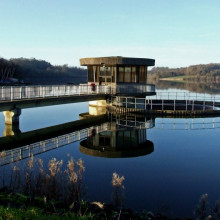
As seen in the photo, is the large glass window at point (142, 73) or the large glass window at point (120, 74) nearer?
the large glass window at point (120, 74)

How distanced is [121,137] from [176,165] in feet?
23.5

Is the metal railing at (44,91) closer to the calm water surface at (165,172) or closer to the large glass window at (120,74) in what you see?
the large glass window at (120,74)

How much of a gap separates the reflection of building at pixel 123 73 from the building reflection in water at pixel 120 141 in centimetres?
670

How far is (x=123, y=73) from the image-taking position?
34.3 metres

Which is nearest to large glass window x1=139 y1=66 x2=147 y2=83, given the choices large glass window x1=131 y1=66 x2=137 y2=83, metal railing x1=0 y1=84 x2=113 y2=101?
large glass window x1=131 y1=66 x2=137 y2=83

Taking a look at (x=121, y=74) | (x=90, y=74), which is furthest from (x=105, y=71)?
(x=90, y=74)

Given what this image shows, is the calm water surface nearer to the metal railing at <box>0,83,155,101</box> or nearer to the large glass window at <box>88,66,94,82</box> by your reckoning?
the metal railing at <box>0,83,155,101</box>

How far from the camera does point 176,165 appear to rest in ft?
48.2

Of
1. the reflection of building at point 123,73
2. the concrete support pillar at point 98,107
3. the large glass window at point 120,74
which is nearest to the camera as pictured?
the reflection of building at point 123,73

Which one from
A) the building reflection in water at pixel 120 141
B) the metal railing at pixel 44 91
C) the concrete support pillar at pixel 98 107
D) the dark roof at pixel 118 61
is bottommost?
the building reflection in water at pixel 120 141

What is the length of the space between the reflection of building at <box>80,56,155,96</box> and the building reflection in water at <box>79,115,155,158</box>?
22.0 ft

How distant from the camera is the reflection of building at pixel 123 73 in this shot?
109 ft

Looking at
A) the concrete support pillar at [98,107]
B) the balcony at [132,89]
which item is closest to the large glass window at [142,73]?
the balcony at [132,89]

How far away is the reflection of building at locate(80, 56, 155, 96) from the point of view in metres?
33.3
